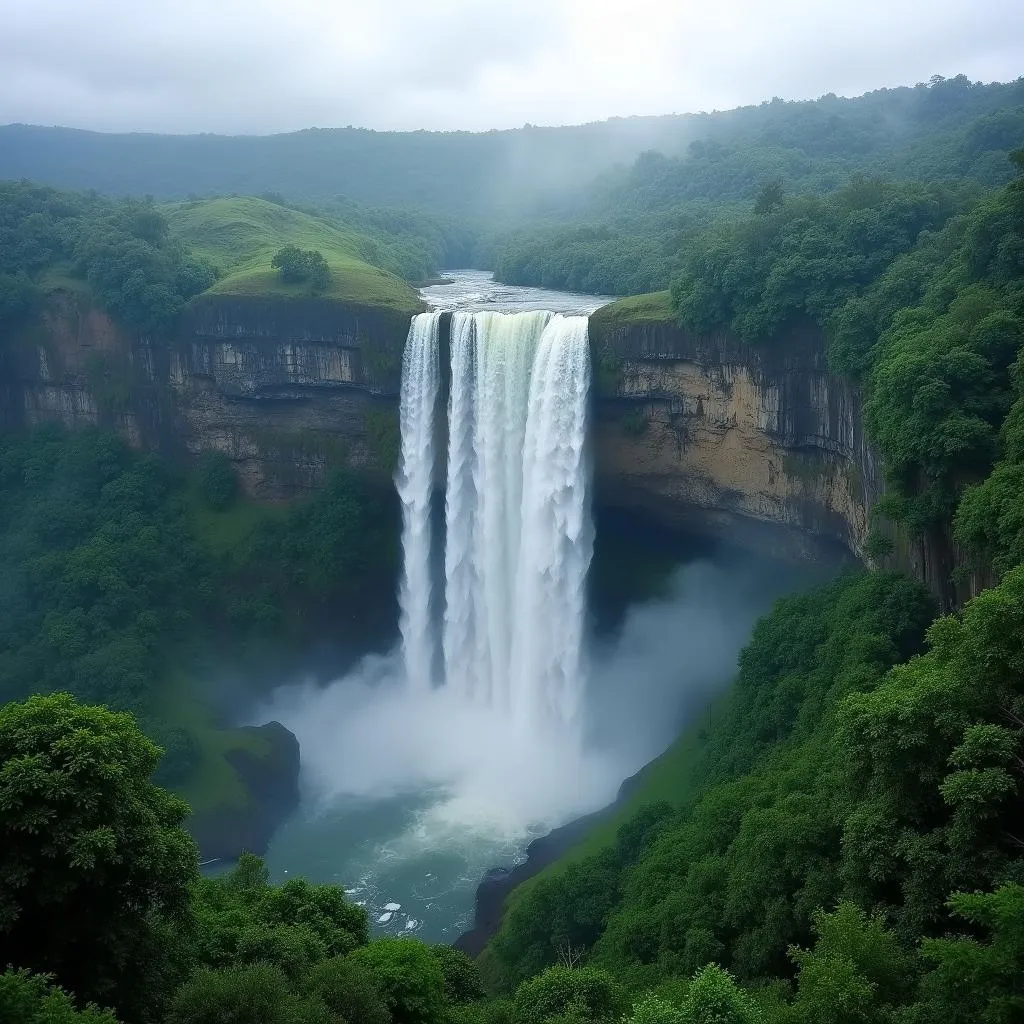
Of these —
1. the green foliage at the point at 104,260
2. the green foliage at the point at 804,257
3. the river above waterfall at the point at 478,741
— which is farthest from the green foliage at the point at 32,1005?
the green foliage at the point at 104,260

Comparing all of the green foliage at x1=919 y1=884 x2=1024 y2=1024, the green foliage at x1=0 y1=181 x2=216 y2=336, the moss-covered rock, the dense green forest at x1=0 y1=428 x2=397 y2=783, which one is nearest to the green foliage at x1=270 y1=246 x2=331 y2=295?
the green foliage at x1=0 y1=181 x2=216 y2=336

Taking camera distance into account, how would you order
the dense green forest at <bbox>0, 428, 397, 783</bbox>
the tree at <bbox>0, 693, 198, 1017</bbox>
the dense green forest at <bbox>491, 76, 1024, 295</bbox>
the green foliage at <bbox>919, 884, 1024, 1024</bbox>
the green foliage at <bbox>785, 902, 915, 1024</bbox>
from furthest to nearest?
the dense green forest at <bbox>491, 76, 1024, 295</bbox> < the dense green forest at <bbox>0, 428, 397, 783</bbox> < the tree at <bbox>0, 693, 198, 1017</bbox> < the green foliage at <bbox>785, 902, 915, 1024</bbox> < the green foliage at <bbox>919, 884, 1024, 1024</bbox>

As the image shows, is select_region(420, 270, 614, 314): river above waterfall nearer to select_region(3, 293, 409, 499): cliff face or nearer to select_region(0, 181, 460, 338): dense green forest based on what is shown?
select_region(0, 181, 460, 338): dense green forest

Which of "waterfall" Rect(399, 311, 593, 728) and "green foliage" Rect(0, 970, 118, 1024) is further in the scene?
"waterfall" Rect(399, 311, 593, 728)

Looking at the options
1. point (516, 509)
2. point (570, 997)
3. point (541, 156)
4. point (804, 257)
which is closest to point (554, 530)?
point (516, 509)

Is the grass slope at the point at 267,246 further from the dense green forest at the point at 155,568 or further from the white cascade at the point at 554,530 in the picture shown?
the dense green forest at the point at 155,568
